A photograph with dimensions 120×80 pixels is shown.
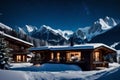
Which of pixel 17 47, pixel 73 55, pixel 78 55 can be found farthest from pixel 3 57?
pixel 17 47

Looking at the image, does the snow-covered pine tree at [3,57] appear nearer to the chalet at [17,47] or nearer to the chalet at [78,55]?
the chalet at [78,55]

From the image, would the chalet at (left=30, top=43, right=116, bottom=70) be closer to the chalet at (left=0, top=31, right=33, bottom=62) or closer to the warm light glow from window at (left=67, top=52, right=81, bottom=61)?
the warm light glow from window at (left=67, top=52, right=81, bottom=61)

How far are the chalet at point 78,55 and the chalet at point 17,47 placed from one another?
997cm

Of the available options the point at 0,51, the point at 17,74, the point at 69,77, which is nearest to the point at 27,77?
the point at 17,74

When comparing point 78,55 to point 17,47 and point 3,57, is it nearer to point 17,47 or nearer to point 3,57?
point 3,57

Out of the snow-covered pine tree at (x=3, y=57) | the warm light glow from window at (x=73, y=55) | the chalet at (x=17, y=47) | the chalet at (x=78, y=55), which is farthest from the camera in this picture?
the chalet at (x=17, y=47)

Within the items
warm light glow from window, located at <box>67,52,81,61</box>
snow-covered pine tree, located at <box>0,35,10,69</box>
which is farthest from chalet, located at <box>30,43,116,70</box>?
snow-covered pine tree, located at <box>0,35,10,69</box>

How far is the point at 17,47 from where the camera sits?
53.9m

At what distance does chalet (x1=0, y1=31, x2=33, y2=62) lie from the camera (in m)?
52.1

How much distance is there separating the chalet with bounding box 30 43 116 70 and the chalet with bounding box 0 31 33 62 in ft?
32.7

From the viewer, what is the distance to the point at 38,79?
18.0 meters

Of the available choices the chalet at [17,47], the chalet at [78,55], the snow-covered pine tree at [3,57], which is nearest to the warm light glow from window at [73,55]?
the chalet at [78,55]

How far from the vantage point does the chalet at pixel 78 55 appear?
3707 centimetres

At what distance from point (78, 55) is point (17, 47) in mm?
17403
